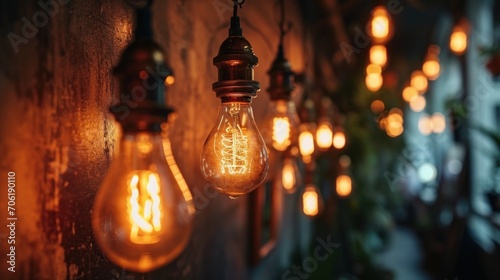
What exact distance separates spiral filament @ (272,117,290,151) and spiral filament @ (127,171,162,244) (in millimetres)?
1278

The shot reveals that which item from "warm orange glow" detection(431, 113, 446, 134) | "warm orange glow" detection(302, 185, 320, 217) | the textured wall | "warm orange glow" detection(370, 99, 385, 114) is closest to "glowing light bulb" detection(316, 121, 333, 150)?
"warm orange glow" detection(302, 185, 320, 217)

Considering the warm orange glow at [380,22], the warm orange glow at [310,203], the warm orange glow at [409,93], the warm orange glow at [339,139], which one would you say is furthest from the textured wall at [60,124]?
the warm orange glow at [409,93]

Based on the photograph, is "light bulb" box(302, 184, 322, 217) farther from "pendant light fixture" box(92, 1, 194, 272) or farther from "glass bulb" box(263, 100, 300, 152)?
"pendant light fixture" box(92, 1, 194, 272)

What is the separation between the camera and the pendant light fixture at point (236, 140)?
1059 millimetres

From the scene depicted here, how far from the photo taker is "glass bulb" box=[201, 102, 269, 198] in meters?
1.08

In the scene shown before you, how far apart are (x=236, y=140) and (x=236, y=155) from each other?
5 cm

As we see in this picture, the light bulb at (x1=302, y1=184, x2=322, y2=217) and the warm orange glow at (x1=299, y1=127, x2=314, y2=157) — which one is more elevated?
the warm orange glow at (x1=299, y1=127, x2=314, y2=157)

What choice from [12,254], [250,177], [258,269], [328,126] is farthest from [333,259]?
[12,254]

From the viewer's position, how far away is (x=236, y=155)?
43.3 inches

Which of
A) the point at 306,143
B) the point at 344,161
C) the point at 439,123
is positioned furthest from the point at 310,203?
the point at 439,123

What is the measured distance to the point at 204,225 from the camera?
2.10m

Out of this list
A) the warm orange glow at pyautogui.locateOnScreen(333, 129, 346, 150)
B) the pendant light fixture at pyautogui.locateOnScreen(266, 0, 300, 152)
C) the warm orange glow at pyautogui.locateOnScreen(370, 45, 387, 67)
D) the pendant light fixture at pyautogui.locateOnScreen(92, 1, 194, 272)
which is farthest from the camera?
the warm orange glow at pyautogui.locateOnScreen(333, 129, 346, 150)

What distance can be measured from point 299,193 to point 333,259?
1218 mm

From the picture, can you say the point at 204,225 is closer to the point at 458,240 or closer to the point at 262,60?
the point at 262,60
